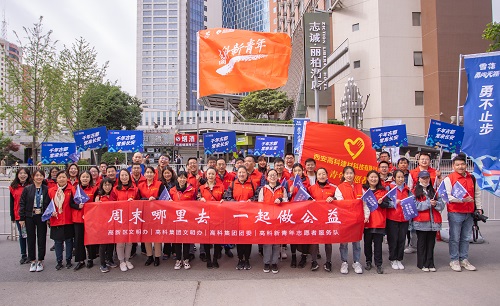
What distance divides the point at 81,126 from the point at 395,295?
2219 centimetres

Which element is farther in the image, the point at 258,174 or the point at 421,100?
the point at 421,100

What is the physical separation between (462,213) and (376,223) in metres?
1.44

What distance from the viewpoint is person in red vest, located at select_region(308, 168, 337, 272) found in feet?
18.9

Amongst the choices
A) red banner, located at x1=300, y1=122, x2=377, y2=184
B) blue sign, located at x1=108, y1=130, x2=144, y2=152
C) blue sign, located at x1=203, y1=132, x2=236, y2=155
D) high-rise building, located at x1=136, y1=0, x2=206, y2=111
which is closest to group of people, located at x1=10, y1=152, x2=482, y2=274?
red banner, located at x1=300, y1=122, x2=377, y2=184

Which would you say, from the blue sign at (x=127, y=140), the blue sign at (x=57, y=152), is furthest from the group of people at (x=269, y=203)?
the blue sign at (x=127, y=140)

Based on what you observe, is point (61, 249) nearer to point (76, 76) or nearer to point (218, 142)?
point (218, 142)

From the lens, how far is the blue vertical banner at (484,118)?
591cm

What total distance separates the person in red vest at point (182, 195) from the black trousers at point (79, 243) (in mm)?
1594

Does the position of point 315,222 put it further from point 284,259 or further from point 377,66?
point 377,66

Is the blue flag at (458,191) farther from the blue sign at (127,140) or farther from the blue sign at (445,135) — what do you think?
the blue sign at (127,140)

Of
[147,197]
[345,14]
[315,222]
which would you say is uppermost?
[345,14]

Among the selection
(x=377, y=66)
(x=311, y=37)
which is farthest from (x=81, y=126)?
(x=377, y=66)

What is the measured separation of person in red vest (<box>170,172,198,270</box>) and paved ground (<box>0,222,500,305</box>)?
22 cm

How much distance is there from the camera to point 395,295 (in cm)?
468
